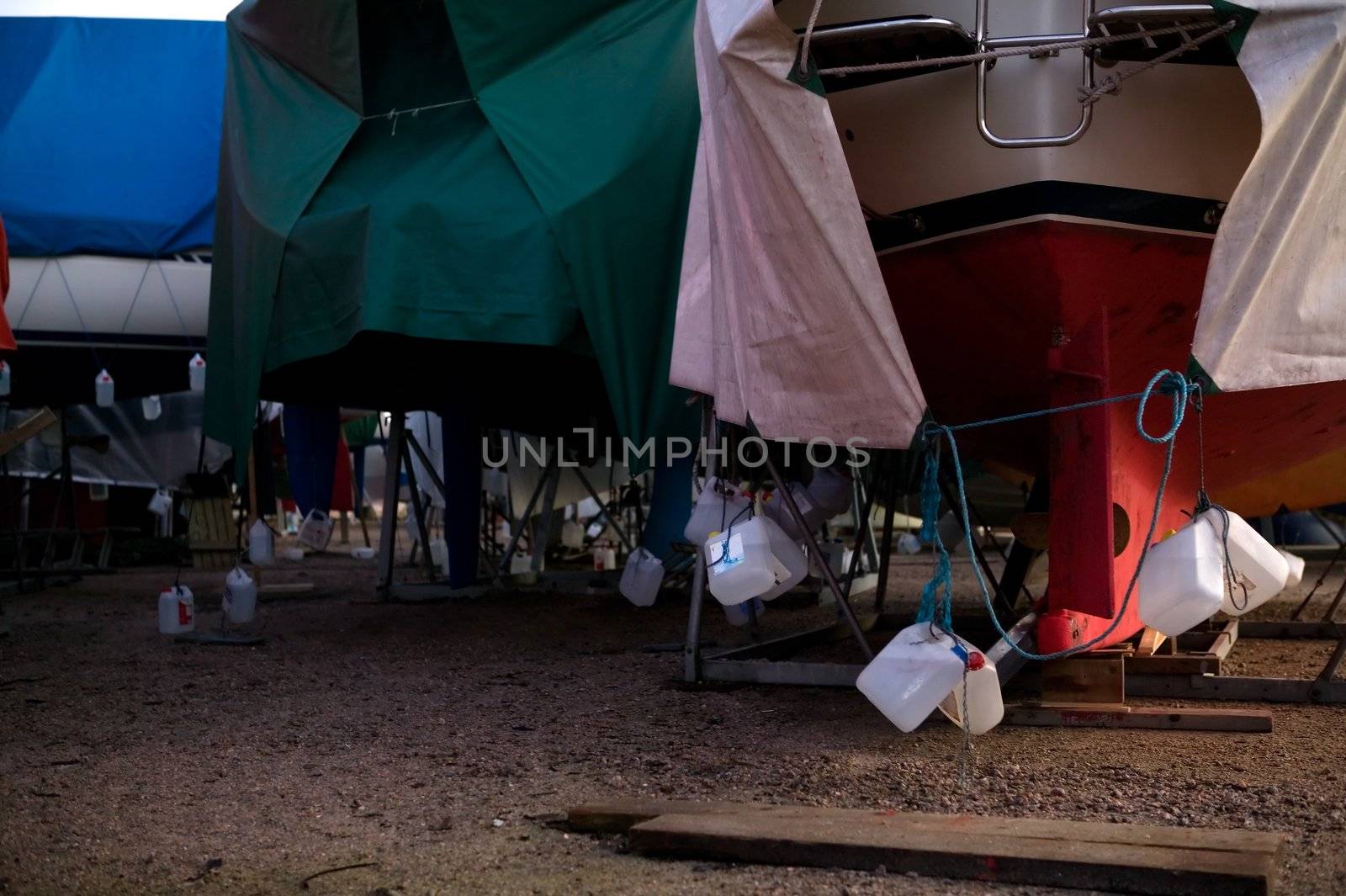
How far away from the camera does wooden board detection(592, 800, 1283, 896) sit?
7.52 feet

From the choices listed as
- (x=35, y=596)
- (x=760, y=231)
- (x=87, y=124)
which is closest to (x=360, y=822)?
(x=760, y=231)

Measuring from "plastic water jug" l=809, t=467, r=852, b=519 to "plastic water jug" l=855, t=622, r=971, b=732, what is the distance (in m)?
2.43

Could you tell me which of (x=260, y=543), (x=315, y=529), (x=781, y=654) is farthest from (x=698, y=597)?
(x=315, y=529)

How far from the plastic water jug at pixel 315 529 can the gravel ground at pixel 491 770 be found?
3.07 m

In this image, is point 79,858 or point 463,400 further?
point 463,400

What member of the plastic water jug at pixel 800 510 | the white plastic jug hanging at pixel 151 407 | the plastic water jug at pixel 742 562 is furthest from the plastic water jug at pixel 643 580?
the white plastic jug hanging at pixel 151 407

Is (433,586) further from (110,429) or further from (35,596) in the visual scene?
(110,429)

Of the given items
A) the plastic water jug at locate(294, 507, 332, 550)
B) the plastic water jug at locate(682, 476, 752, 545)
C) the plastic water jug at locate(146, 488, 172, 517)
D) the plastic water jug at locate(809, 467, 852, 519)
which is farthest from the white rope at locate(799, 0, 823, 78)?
the plastic water jug at locate(146, 488, 172, 517)

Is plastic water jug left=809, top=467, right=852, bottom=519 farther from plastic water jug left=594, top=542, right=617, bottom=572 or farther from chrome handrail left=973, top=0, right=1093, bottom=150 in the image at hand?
plastic water jug left=594, top=542, right=617, bottom=572

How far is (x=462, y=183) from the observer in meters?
6.16

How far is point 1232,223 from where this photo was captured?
10.6ft

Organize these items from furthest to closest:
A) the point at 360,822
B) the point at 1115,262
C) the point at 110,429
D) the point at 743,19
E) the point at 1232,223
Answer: the point at 110,429 → the point at 1115,262 → the point at 743,19 → the point at 1232,223 → the point at 360,822

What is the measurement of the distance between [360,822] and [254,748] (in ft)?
3.27

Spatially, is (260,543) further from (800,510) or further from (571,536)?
(571,536)
